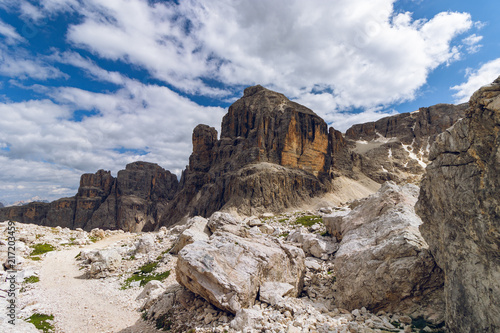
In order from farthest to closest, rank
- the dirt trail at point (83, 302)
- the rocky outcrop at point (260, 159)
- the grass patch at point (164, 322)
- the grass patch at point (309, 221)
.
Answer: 1. the rocky outcrop at point (260, 159)
2. the grass patch at point (309, 221)
3. the dirt trail at point (83, 302)
4. the grass patch at point (164, 322)

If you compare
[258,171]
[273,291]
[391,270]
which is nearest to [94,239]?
[273,291]

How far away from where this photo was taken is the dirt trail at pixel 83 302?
1227 cm

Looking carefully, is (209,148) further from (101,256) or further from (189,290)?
(189,290)

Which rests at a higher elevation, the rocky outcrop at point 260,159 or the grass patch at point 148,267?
the rocky outcrop at point 260,159

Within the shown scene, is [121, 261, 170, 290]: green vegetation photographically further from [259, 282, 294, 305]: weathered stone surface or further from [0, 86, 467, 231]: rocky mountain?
[0, 86, 467, 231]: rocky mountain

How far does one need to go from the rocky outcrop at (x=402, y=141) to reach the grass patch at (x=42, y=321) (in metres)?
132

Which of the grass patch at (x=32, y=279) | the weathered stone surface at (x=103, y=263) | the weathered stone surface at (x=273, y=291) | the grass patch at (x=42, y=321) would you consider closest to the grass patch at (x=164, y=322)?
the weathered stone surface at (x=273, y=291)

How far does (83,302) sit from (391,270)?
1767cm

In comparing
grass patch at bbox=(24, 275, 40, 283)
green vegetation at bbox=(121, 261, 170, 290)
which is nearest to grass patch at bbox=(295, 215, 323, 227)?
green vegetation at bbox=(121, 261, 170, 290)

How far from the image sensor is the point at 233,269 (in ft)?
37.8

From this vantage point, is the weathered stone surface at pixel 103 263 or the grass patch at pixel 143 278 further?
the weathered stone surface at pixel 103 263

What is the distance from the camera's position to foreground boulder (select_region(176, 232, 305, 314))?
10.6 m

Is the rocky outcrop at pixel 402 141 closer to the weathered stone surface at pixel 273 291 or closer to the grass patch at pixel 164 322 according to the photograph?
the weathered stone surface at pixel 273 291

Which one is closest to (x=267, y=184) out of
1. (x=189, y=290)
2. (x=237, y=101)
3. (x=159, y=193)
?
(x=237, y=101)
